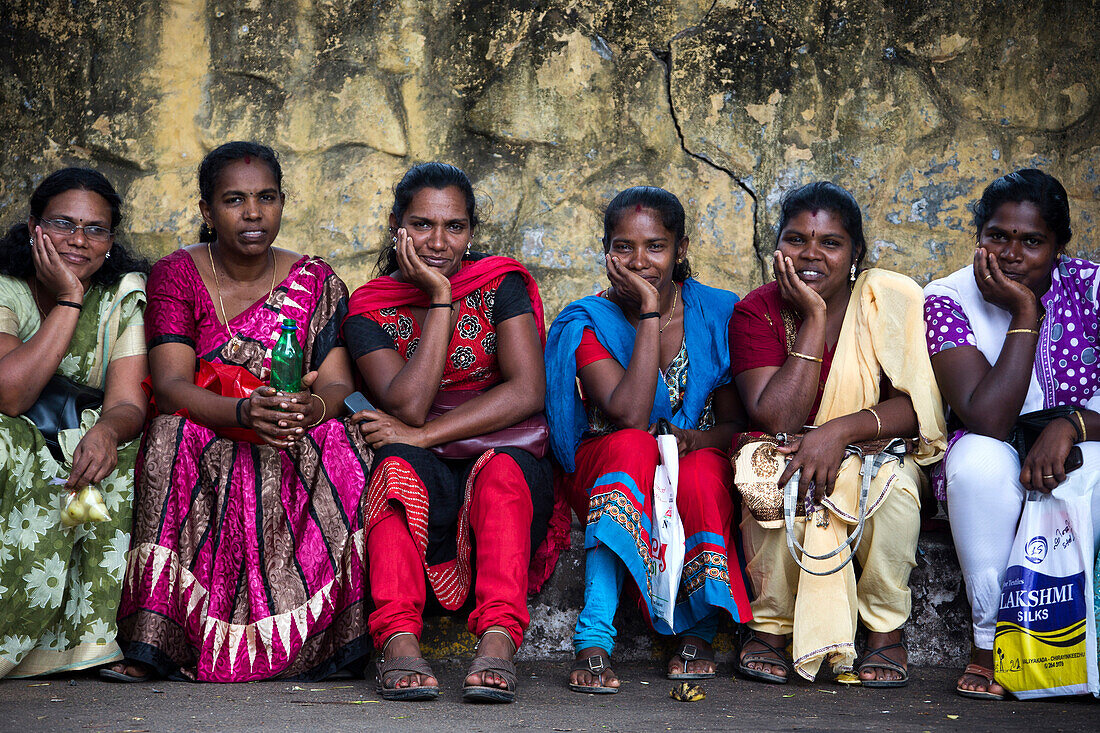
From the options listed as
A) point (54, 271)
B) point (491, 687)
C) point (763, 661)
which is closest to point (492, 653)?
point (491, 687)

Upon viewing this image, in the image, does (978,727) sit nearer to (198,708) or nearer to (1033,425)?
(1033,425)

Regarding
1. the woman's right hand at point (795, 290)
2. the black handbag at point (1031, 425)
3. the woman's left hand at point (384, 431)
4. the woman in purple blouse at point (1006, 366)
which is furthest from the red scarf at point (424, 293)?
the black handbag at point (1031, 425)

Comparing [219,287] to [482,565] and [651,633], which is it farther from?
[651,633]

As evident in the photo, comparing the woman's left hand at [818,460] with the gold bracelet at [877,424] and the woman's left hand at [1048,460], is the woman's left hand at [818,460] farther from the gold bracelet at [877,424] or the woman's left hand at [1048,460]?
the woman's left hand at [1048,460]

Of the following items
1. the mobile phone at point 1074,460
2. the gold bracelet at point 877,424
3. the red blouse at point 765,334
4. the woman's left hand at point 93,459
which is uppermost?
the red blouse at point 765,334

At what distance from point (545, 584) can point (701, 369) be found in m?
0.94

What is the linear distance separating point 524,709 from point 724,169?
119 inches

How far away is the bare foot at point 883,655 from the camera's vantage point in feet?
10.7

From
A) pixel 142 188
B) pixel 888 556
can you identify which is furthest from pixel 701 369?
pixel 142 188

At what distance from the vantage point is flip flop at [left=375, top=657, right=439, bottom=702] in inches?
113

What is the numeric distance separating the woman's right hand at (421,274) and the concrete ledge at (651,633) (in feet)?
3.40

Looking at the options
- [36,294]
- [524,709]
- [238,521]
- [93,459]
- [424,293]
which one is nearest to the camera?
[524,709]

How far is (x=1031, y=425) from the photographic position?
350cm

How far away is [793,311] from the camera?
12.3 feet
